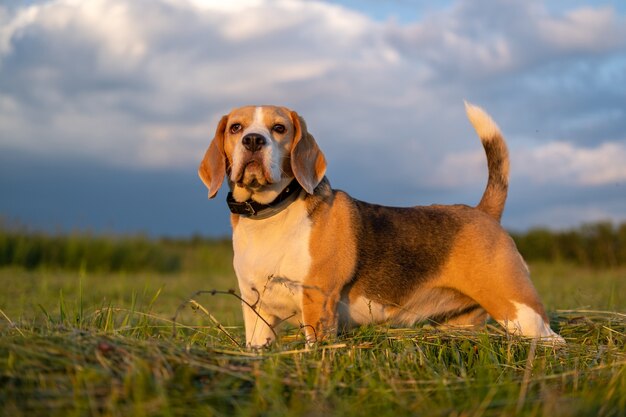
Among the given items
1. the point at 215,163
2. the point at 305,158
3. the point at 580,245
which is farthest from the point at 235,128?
the point at 580,245

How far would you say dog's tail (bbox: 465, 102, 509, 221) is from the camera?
5914 millimetres

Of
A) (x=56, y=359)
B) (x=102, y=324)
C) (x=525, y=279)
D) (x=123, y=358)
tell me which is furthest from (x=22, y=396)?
(x=525, y=279)

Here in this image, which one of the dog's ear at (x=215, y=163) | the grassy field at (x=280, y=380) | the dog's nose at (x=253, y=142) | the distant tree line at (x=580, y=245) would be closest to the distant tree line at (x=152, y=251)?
the distant tree line at (x=580, y=245)

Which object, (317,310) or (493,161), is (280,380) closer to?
A: (317,310)

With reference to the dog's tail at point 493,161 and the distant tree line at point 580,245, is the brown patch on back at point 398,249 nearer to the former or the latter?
the dog's tail at point 493,161

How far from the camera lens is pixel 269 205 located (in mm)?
4703

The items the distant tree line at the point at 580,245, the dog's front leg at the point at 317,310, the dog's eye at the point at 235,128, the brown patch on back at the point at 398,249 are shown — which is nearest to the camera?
the dog's front leg at the point at 317,310

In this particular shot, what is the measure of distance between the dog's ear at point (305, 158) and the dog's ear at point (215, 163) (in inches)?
21.3

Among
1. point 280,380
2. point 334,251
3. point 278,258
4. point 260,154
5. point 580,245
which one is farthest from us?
point 580,245

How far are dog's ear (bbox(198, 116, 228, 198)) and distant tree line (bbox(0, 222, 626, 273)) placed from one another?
11156 mm

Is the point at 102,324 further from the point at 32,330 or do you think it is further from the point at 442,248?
the point at 442,248

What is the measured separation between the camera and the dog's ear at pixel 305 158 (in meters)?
4.67

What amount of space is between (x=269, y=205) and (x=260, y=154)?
40 centimetres

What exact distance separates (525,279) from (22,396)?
402 centimetres
